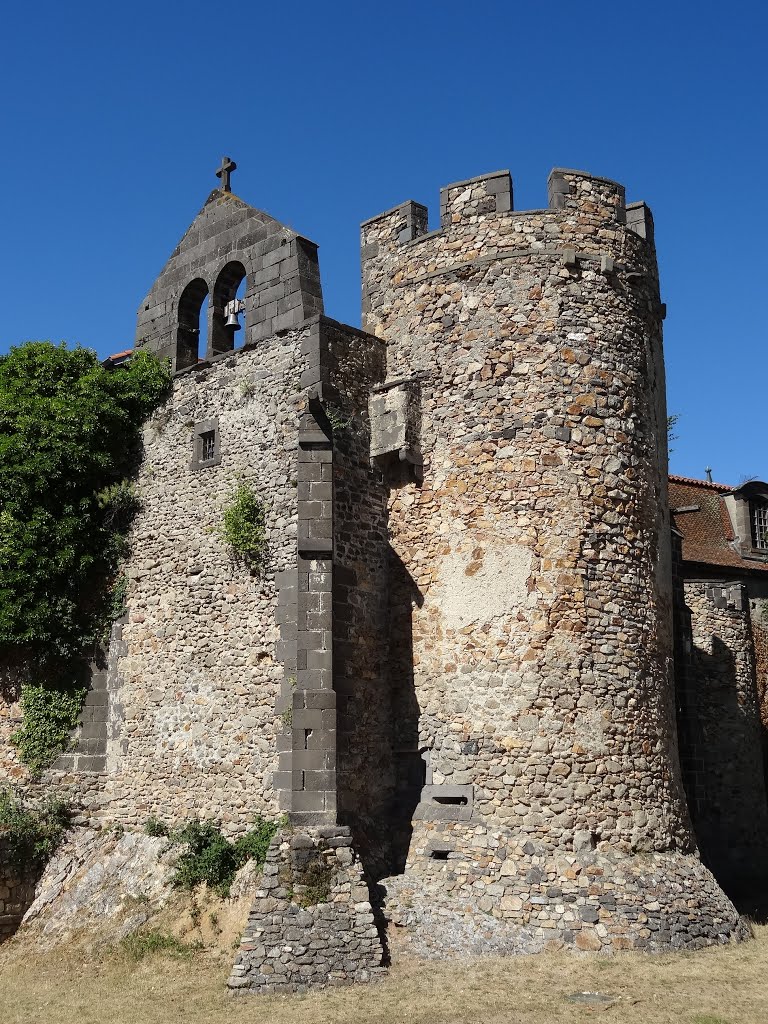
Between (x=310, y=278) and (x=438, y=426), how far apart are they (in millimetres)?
2930

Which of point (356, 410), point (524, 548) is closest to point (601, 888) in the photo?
point (524, 548)

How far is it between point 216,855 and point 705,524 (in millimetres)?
14689

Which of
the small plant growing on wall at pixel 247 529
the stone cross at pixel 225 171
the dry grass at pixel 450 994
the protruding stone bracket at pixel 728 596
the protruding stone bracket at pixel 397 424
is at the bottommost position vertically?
the dry grass at pixel 450 994

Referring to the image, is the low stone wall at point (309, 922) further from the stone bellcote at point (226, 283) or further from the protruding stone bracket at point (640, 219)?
the protruding stone bracket at point (640, 219)

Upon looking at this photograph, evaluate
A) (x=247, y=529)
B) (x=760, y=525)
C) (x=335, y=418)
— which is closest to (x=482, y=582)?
(x=335, y=418)

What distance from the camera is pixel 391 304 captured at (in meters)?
15.4

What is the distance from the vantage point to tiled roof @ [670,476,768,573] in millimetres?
22609

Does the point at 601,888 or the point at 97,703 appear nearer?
the point at 601,888

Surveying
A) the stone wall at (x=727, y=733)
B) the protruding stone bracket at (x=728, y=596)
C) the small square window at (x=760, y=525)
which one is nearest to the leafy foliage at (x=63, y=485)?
the stone wall at (x=727, y=733)

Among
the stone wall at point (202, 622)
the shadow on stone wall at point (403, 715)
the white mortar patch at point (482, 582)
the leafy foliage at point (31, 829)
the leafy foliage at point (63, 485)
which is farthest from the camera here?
the leafy foliage at point (63, 485)

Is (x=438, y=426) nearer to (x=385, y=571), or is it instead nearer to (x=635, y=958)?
(x=385, y=571)

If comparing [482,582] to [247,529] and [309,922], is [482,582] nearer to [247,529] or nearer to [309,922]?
[247,529]

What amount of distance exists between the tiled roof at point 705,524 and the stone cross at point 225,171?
38.5 ft

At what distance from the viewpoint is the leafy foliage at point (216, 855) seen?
13.3m
